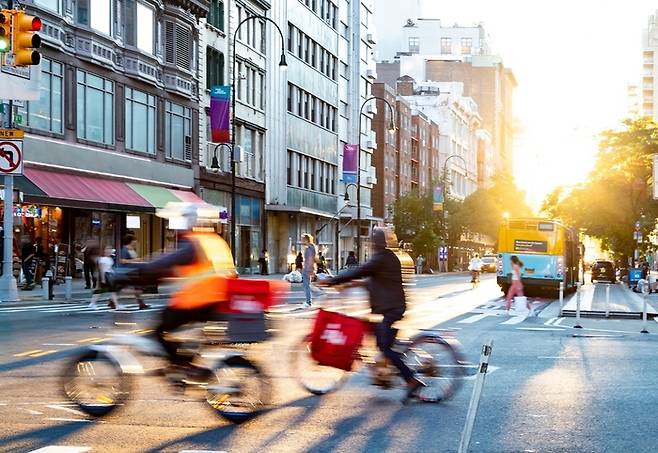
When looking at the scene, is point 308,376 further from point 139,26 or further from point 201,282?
point 139,26

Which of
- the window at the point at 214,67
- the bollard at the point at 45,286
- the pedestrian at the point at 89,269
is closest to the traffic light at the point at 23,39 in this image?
the bollard at the point at 45,286

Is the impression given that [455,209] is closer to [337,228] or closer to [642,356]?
[337,228]

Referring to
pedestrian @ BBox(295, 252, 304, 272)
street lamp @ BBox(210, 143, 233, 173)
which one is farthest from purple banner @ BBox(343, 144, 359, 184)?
pedestrian @ BBox(295, 252, 304, 272)

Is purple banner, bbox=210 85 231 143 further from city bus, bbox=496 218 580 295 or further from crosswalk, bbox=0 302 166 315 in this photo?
crosswalk, bbox=0 302 166 315

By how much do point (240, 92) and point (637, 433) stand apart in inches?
1918

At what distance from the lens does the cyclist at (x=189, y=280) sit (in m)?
9.70

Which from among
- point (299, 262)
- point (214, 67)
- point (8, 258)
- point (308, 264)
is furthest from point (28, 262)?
point (214, 67)

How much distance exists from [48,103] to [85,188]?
11.3 ft

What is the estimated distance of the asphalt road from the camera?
29.9ft

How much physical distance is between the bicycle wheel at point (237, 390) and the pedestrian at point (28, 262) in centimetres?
2660

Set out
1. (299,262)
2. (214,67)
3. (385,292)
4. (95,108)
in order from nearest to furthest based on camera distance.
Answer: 1. (385,292)
2. (95,108)
3. (299,262)
4. (214,67)

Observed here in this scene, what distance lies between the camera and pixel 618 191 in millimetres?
69188

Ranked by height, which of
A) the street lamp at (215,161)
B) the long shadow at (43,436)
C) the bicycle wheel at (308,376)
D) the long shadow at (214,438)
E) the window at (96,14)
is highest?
the window at (96,14)

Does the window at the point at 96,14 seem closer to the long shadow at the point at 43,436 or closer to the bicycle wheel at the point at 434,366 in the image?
the bicycle wheel at the point at 434,366
